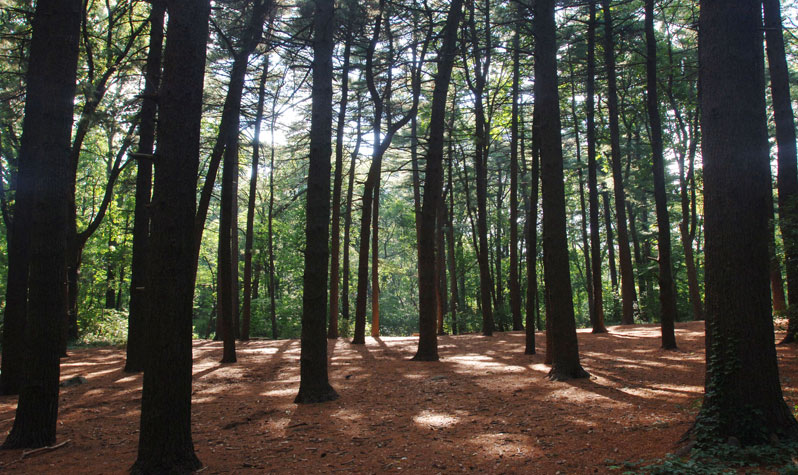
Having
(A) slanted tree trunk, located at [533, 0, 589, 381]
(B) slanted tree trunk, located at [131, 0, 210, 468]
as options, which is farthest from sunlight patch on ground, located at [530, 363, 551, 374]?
(B) slanted tree trunk, located at [131, 0, 210, 468]

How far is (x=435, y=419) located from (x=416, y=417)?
0.99 ft

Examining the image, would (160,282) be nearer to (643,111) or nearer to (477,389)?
(477,389)

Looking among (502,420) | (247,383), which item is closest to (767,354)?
(502,420)

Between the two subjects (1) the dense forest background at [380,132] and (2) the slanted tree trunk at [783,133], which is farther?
(1) the dense forest background at [380,132]

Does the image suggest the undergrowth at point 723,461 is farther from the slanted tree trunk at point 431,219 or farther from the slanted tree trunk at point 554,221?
the slanted tree trunk at point 431,219

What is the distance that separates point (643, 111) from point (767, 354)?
64.3 ft

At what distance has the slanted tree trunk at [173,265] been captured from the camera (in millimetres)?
4332

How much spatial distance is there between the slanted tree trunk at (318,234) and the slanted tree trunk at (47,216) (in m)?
3.11

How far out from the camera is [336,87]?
16.4m

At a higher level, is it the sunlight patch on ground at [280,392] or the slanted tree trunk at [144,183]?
the slanted tree trunk at [144,183]

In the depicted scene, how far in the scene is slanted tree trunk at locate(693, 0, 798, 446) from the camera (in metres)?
4.03

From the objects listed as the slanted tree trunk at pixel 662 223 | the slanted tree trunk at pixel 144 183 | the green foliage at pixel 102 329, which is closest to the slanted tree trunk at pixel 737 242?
the slanted tree trunk at pixel 662 223

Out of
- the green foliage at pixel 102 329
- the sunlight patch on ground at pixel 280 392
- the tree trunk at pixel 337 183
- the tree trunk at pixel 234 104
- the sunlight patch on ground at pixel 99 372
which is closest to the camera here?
the sunlight patch on ground at pixel 280 392

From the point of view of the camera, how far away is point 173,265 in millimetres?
4402
